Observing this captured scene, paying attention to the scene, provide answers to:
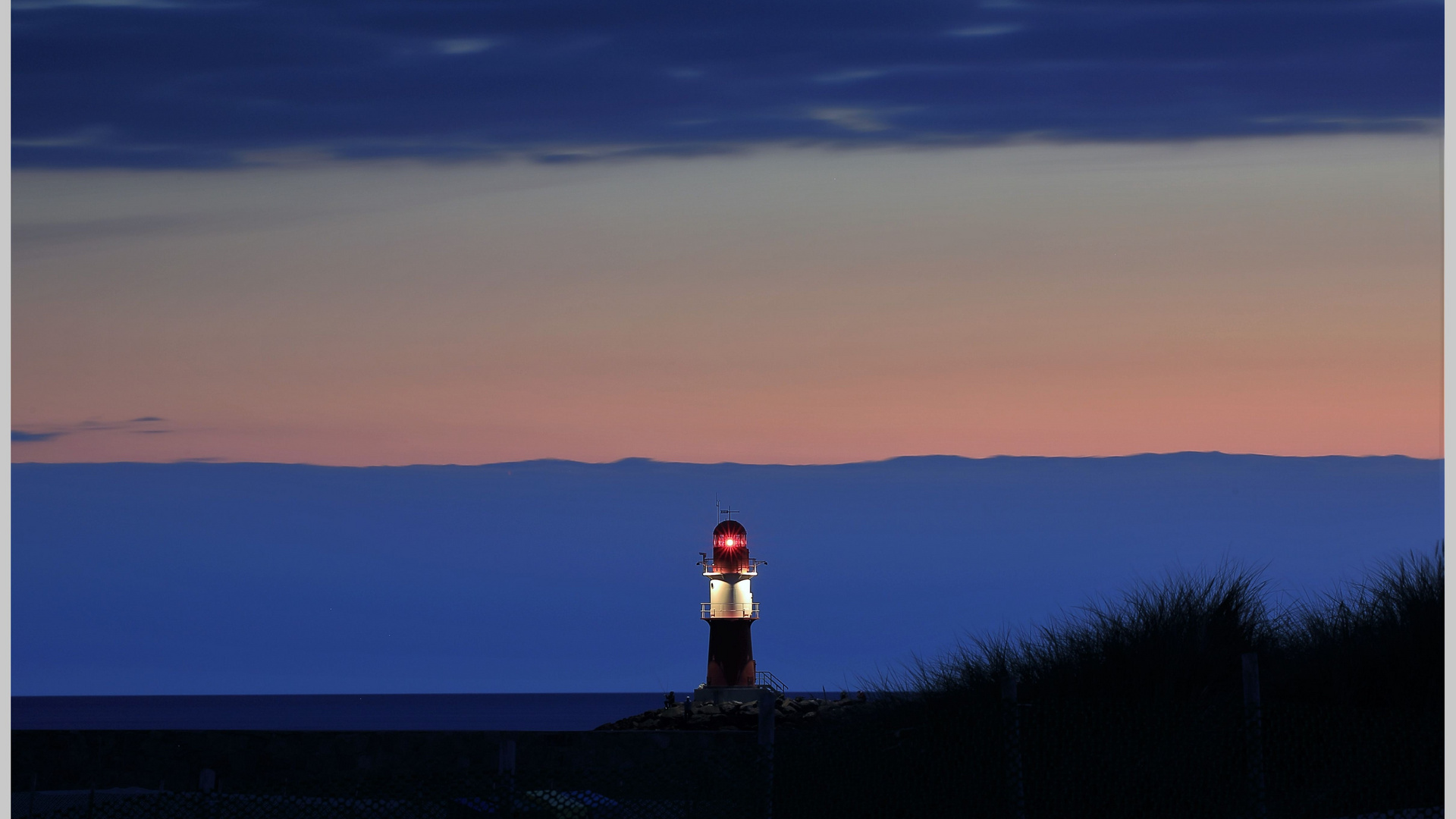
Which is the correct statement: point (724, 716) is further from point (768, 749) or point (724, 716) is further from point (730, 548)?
point (768, 749)

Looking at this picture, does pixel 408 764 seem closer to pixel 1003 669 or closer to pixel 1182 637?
pixel 1003 669

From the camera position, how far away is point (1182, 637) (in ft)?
40.9

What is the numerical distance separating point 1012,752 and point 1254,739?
4.47ft

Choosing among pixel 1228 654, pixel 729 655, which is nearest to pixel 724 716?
pixel 729 655

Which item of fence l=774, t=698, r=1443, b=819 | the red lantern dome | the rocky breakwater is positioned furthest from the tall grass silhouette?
the red lantern dome

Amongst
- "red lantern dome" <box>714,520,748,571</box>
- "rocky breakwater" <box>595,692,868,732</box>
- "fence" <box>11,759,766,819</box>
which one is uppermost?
"red lantern dome" <box>714,520,748,571</box>

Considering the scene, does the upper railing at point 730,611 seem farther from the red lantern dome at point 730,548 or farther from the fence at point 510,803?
the fence at point 510,803

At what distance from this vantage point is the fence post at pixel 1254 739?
28.5 feet

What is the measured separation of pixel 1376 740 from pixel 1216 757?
0.97 meters

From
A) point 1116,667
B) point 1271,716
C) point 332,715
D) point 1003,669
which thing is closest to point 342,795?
point 1003,669

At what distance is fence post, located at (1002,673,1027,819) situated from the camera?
28.4 ft

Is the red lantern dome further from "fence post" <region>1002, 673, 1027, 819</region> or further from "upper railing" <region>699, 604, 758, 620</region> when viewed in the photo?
Result: "fence post" <region>1002, 673, 1027, 819</region>

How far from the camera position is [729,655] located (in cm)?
3706

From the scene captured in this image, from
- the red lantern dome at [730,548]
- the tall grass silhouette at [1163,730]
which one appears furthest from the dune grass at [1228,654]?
the red lantern dome at [730,548]
